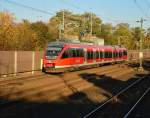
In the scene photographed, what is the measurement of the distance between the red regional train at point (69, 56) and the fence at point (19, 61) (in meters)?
1.83

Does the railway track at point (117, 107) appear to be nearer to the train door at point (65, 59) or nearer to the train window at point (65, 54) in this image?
the train door at point (65, 59)

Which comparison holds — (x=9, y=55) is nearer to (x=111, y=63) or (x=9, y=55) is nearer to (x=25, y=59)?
(x=25, y=59)

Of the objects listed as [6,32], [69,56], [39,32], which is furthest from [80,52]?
[39,32]

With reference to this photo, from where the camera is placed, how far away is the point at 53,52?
34.9 m

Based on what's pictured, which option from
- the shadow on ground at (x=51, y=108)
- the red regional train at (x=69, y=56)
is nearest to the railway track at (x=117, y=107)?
the shadow on ground at (x=51, y=108)

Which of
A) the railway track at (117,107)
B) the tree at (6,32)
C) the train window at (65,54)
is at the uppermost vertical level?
the tree at (6,32)

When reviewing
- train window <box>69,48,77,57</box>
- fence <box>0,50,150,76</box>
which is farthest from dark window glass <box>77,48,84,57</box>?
fence <box>0,50,150,76</box>

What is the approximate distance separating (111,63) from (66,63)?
22.9 meters

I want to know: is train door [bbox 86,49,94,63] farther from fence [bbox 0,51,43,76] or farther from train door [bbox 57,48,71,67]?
train door [bbox 57,48,71,67]

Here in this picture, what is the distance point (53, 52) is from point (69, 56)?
6.27 feet

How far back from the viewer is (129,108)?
54.3 ft

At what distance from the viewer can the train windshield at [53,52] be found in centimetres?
3456

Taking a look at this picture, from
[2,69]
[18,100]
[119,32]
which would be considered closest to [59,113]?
[18,100]

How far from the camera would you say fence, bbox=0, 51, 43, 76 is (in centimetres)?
3341
